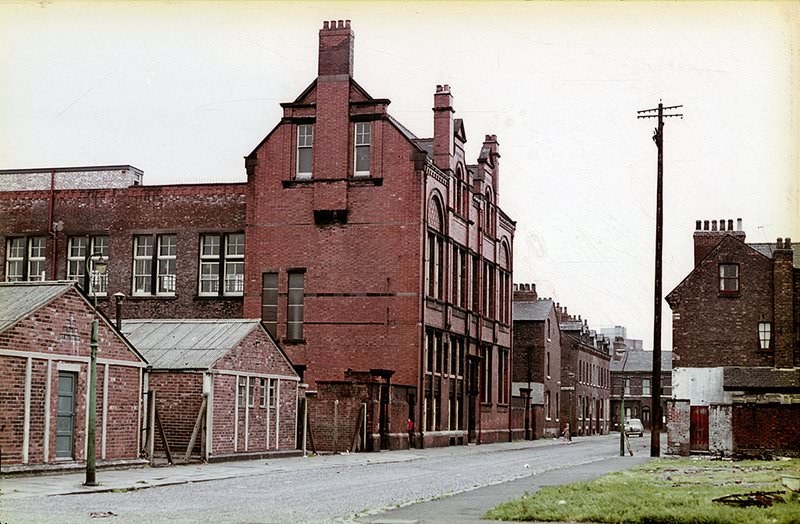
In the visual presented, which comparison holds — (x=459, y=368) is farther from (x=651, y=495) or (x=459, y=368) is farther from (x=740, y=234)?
(x=651, y=495)

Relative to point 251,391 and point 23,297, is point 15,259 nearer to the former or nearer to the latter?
point 251,391

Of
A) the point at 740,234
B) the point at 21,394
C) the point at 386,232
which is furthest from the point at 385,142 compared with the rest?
the point at 21,394

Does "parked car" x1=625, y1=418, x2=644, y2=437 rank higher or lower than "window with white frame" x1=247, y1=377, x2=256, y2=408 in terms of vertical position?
lower

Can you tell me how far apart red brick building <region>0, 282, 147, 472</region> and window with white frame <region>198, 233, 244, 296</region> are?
2183cm

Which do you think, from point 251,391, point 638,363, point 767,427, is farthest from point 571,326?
point 251,391

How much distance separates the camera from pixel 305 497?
20.1 m

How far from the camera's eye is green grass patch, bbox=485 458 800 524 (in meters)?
15.3

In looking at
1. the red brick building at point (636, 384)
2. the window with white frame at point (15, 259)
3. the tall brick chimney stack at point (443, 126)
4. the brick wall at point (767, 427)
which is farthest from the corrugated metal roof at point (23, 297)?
→ the red brick building at point (636, 384)

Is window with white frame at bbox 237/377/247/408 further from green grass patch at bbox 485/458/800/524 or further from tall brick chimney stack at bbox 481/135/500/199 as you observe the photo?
tall brick chimney stack at bbox 481/135/500/199

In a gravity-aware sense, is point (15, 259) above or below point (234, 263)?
above

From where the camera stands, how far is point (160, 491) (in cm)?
2138

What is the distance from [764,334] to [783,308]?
1.36 meters

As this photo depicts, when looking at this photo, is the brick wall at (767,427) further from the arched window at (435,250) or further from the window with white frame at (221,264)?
the window with white frame at (221,264)

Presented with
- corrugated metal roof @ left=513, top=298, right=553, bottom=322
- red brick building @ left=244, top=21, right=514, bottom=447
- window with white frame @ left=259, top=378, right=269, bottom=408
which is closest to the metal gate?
red brick building @ left=244, top=21, right=514, bottom=447
